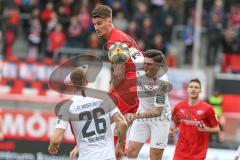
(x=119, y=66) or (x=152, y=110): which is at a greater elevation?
(x=119, y=66)

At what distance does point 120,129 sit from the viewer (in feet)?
33.2

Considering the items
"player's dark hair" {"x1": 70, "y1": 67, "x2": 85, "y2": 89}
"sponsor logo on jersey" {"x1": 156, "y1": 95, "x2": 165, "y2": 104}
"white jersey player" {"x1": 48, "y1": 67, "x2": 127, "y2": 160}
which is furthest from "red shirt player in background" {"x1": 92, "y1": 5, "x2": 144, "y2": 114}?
"player's dark hair" {"x1": 70, "y1": 67, "x2": 85, "y2": 89}

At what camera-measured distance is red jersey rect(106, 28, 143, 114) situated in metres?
11.0

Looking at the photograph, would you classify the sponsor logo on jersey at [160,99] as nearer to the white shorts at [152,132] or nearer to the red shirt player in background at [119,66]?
the red shirt player in background at [119,66]

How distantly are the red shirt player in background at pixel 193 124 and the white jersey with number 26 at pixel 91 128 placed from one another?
2.90 metres

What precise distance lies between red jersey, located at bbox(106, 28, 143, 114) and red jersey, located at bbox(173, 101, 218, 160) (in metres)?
1.47

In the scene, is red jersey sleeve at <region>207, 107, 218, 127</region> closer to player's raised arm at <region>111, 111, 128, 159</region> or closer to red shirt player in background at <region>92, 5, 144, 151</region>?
red shirt player in background at <region>92, 5, 144, 151</region>

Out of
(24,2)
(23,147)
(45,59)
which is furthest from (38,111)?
(24,2)

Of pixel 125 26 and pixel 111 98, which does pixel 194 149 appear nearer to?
pixel 111 98

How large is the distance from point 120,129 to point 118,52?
1228 millimetres

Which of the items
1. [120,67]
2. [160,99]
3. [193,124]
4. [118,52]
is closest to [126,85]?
[120,67]

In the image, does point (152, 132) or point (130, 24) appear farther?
point (130, 24)

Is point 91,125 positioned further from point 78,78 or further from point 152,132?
point 152,132

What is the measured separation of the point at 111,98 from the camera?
34.1 feet
